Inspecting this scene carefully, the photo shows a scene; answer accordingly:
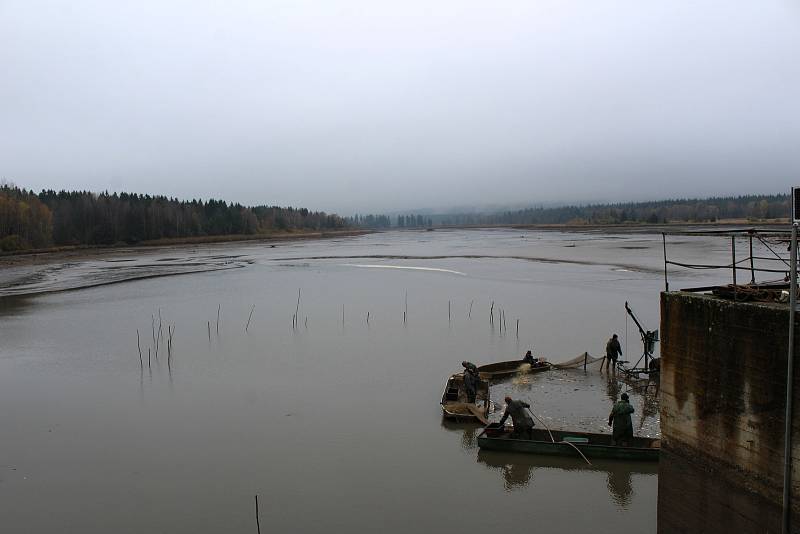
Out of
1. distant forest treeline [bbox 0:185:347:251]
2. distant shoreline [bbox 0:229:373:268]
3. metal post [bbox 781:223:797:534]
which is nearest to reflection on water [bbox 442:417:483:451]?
metal post [bbox 781:223:797:534]

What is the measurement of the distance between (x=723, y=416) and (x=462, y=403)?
9206mm

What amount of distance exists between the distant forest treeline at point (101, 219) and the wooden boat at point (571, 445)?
321ft

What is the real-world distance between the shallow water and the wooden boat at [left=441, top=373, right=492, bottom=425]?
1.18 feet

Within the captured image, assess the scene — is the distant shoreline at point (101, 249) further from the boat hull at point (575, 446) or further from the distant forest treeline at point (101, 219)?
the boat hull at point (575, 446)

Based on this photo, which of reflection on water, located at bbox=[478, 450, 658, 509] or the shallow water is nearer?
the shallow water

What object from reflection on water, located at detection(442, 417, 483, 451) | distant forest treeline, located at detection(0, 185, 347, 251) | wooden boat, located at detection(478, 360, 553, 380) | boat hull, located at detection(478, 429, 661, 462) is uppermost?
distant forest treeline, located at detection(0, 185, 347, 251)

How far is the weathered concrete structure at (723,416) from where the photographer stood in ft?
25.4

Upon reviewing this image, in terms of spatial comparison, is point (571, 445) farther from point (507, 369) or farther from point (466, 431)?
point (507, 369)

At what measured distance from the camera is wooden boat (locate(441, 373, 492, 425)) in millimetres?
16125

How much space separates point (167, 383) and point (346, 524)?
11967mm

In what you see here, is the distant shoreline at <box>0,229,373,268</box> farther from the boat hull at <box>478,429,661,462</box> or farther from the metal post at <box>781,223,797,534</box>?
the metal post at <box>781,223,797,534</box>

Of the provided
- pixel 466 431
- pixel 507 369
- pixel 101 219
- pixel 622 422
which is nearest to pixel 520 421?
pixel 466 431

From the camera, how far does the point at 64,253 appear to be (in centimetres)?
9706

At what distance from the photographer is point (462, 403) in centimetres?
1703
